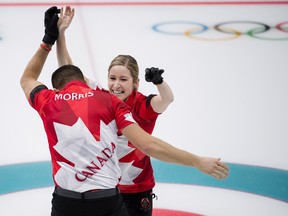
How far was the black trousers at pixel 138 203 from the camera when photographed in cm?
354

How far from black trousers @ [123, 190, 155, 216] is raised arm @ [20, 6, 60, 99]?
895mm

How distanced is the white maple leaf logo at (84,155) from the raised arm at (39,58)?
44 cm

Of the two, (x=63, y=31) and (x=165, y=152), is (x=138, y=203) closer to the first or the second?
(x=165, y=152)

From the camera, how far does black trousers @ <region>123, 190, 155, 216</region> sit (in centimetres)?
354

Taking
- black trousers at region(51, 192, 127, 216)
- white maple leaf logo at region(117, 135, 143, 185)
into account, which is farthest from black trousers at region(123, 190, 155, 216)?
black trousers at region(51, 192, 127, 216)

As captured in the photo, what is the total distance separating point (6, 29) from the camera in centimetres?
859

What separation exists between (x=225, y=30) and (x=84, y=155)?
20.8 ft

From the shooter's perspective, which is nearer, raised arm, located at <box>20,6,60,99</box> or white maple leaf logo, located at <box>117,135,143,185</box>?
raised arm, located at <box>20,6,60,99</box>

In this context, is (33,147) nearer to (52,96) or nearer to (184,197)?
(184,197)

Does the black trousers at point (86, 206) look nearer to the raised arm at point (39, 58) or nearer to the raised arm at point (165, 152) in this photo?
the raised arm at point (165, 152)

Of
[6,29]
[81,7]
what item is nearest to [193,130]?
[6,29]

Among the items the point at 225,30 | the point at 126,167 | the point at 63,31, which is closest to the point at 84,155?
the point at 126,167

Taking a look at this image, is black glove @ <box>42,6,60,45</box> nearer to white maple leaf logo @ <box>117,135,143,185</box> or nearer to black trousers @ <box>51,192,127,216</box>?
white maple leaf logo @ <box>117,135,143,185</box>

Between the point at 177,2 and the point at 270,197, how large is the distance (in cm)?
619
